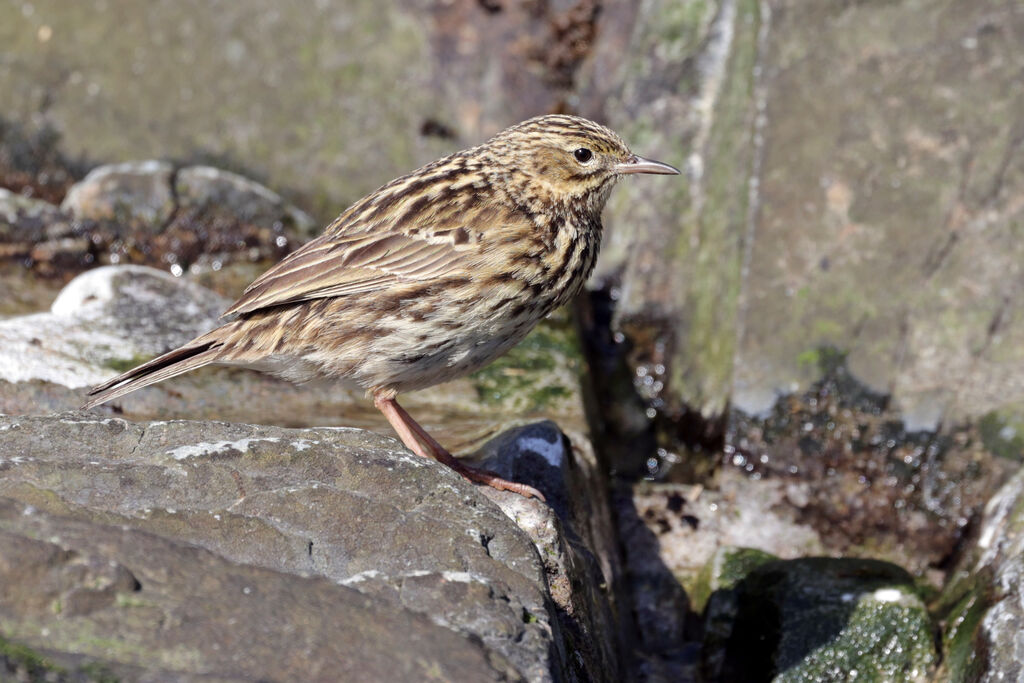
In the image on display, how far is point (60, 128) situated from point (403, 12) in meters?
3.48

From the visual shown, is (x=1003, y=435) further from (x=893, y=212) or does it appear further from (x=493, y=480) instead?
(x=493, y=480)

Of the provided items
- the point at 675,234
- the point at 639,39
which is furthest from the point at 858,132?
the point at 639,39

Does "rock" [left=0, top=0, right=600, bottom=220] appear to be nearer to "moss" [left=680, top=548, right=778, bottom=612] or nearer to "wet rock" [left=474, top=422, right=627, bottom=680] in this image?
"wet rock" [left=474, top=422, right=627, bottom=680]

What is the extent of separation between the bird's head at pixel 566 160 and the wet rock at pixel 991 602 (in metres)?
2.69

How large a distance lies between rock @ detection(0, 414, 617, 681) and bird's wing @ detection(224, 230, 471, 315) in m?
0.96

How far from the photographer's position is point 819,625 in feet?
20.2

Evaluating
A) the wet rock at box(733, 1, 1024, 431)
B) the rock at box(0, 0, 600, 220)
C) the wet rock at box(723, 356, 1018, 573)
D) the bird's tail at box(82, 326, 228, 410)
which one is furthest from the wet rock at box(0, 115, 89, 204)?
the wet rock at box(723, 356, 1018, 573)

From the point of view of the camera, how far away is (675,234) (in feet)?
30.9

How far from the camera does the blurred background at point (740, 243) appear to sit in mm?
7375

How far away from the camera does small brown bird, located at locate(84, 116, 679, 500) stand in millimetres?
5340

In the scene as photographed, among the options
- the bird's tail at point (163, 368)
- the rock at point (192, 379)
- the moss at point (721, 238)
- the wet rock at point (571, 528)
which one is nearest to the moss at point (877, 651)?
the wet rock at point (571, 528)

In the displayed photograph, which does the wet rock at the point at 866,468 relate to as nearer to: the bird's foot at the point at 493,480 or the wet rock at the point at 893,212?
the wet rock at the point at 893,212

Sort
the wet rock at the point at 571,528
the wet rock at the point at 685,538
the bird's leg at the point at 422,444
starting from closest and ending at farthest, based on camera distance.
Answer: the wet rock at the point at 571,528 < the bird's leg at the point at 422,444 < the wet rock at the point at 685,538

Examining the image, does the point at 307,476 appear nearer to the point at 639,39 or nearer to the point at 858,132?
the point at 858,132
